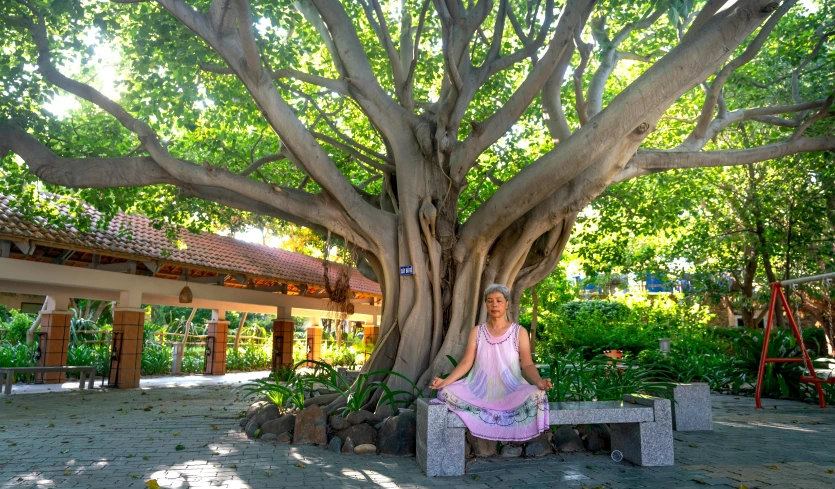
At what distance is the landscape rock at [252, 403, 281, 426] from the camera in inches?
252

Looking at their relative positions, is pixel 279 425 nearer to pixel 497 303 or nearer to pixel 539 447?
pixel 539 447

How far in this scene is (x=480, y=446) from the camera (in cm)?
533

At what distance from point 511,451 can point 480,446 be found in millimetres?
270

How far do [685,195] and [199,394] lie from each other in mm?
9611

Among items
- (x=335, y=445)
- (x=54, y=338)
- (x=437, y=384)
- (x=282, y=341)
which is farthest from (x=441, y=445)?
(x=282, y=341)

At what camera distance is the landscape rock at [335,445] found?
5.66 m

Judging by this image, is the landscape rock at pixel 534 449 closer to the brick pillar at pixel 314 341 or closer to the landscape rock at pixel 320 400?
the landscape rock at pixel 320 400

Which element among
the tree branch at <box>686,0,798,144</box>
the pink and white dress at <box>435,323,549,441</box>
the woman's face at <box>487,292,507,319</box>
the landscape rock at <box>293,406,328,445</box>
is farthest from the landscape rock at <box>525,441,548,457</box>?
Answer: the tree branch at <box>686,0,798,144</box>

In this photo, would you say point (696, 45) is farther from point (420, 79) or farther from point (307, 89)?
point (307, 89)

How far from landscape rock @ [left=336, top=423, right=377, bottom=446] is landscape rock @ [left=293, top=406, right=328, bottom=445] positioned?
229mm

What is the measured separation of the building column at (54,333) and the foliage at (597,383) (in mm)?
11834

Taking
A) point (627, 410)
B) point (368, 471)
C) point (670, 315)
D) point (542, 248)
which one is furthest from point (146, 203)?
point (670, 315)

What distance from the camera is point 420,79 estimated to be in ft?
36.3

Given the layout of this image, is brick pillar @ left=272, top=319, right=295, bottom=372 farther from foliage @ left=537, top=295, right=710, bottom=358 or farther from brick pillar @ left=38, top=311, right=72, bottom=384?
foliage @ left=537, top=295, right=710, bottom=358
